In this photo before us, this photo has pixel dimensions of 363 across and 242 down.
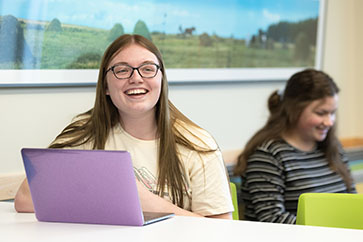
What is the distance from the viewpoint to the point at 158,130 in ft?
6.88

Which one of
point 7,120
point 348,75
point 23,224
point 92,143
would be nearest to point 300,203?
point 92,143

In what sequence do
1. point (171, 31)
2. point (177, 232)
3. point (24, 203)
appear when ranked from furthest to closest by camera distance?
point (171, 31)
point (24, 203)
point (177, 232)

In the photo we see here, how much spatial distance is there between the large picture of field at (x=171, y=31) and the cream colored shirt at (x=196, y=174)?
54 cm

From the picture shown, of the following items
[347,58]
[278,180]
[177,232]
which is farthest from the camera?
[347,58]

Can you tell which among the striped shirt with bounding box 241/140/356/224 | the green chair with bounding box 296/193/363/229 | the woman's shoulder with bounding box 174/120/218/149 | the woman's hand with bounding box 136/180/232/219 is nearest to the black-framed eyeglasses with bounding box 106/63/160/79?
the woman's shoulder with bounding box 174/120/218/149

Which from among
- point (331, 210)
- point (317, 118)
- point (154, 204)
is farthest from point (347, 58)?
point (154, 204)

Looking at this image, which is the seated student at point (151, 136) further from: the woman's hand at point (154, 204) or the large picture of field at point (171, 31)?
the large picture of field at point (171, 31)

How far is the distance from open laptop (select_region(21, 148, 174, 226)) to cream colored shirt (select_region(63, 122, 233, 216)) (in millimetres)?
332

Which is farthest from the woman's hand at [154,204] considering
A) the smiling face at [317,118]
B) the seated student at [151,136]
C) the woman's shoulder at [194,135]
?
the smiling face at [317,118]

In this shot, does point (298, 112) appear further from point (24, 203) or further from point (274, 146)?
point (24, 203)

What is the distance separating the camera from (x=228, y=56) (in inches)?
125

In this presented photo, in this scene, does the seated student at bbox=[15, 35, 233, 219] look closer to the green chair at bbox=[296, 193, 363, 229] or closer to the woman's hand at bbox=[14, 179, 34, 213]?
the woman's hand at bbox=[14, 179, 34, 213]

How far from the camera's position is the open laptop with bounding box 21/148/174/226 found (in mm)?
1622

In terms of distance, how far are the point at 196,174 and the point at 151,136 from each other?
0.66ft
